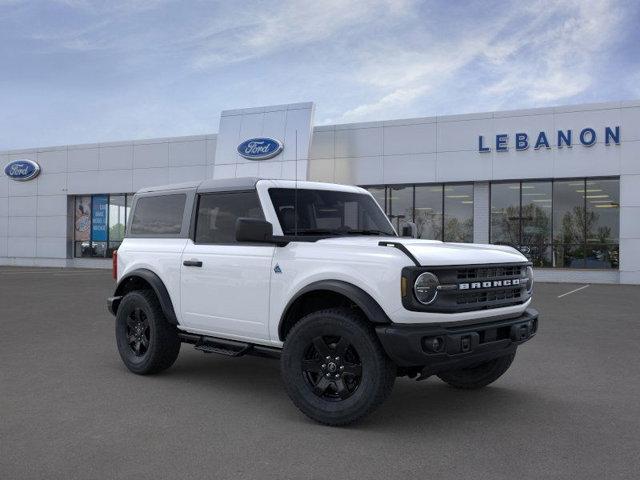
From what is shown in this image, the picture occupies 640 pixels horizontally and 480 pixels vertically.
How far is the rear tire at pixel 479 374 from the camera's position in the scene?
5770 millimetres

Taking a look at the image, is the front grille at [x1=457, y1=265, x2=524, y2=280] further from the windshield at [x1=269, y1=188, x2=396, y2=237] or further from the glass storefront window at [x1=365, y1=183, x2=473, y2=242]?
the glass storefront window at [x1=365, y1=183, x2=473, y2=242]

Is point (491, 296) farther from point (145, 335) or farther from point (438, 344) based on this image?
point (145, 335)

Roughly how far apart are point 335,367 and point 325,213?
161 centimetres

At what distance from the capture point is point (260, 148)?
25.8 m

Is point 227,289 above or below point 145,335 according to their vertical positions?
above

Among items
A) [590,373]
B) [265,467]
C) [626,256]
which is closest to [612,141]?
[626,256]

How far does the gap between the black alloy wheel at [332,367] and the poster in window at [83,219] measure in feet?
96.4

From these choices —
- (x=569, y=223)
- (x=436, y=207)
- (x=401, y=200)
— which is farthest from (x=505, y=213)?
(x=401, y=200)

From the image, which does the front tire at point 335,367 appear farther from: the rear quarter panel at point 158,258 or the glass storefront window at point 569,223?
the glass storefront window at point 569,223

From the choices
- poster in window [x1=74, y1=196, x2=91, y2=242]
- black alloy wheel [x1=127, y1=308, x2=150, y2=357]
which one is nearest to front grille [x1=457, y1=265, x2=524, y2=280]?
black alloy wheel [x1=127, y1=308, x2=150, y2=357]

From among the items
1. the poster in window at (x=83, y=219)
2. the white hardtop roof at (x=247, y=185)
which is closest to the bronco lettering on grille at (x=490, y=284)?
the white hardtop roof at (x=247, y=185)

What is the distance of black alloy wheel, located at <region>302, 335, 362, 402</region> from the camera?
4711 millimetres

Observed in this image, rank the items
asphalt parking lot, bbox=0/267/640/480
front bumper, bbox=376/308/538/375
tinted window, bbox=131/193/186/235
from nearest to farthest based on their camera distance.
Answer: asphalt parking lot, bbox=0/267/640/480 < front bumper, bbox=376/308/538/375 < tinted window, bbox=131/193/186/235

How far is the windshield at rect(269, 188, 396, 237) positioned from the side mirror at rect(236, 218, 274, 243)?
0.41 meters
